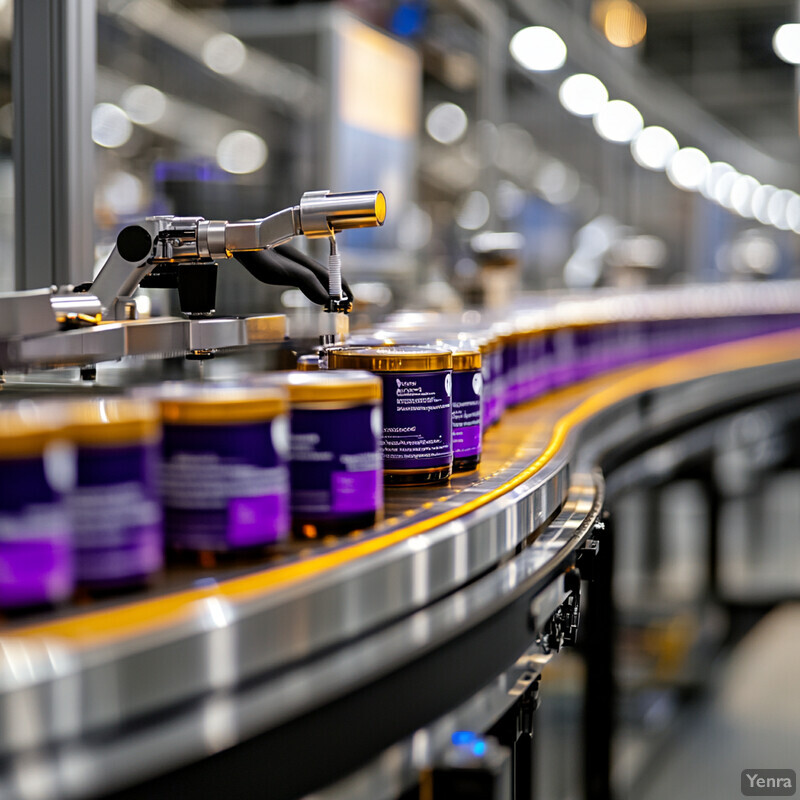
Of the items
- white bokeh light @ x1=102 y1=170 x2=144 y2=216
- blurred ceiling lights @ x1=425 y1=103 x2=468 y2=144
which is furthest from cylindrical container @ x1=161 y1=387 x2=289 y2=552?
blurred ceiling lights @ x1=425 y1=103 x2=468 y2=144

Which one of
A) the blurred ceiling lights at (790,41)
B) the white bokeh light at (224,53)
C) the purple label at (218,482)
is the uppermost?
the blurred ceiling lights at (790,41)

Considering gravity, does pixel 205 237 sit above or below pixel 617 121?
below

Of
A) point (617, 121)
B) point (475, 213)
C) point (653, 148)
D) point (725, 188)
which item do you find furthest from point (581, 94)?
point (725, 188)

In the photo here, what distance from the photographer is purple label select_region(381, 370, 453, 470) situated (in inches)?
34.9

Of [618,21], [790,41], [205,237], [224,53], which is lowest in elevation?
[205,237]

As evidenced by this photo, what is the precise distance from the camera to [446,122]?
4891mm

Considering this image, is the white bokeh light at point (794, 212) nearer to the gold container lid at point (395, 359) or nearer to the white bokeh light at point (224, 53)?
the white bokeh light at point (224, 53)

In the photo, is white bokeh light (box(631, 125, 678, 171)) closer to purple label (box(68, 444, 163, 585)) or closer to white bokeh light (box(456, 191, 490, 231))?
white bokeh light (box(456, 191, 490, 231))

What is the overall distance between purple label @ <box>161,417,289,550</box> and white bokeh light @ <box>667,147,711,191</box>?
7.80 metres

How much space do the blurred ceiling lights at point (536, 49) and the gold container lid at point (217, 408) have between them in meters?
4.68

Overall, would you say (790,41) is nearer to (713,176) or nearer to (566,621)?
(713,176)

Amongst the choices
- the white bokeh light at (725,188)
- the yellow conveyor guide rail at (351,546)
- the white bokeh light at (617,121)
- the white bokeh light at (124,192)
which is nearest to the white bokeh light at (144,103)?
the white bokeh light at (124,192)

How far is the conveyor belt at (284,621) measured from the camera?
46 cm

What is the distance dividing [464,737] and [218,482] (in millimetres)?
274
